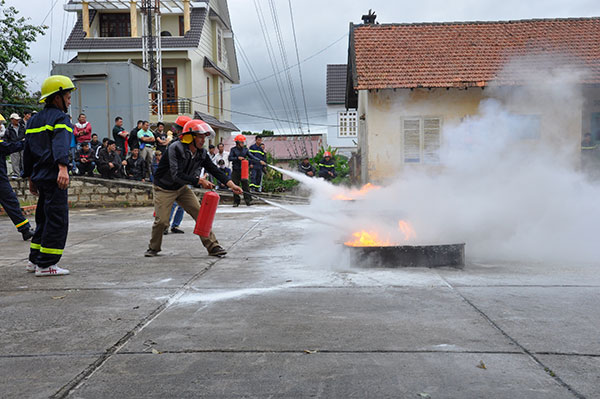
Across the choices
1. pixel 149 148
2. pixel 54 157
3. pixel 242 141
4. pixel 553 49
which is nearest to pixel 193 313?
pixel 54 157

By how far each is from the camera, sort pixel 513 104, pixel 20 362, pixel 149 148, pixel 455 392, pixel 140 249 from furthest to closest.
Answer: pixel 149 148 < pixel 513 104 < pixel 140 249 < pixel 20 362 < pixel 455 392

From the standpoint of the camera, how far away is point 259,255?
686cm

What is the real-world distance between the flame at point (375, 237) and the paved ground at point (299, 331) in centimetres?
50

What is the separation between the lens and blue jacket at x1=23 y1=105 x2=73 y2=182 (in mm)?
5566

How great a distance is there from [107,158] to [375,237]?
11400mm

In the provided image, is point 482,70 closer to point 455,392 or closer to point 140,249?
point 140,249

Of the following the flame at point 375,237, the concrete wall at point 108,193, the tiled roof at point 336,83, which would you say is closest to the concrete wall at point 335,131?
the tiled roof at point 336,83

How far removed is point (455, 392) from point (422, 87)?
48.9ft

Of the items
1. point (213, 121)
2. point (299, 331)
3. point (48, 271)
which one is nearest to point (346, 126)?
point (213, 121)

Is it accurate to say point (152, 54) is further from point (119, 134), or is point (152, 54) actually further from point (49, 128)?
point (49, 128)

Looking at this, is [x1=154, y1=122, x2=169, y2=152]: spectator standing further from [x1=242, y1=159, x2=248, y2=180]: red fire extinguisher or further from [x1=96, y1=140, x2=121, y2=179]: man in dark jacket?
[x1=242, y1=159, x2=248, y2=180]: red fire extinguisher

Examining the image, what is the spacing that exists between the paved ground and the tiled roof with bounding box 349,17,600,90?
453 inches

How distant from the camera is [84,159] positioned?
15.7 meters

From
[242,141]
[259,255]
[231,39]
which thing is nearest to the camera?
[259,255]
